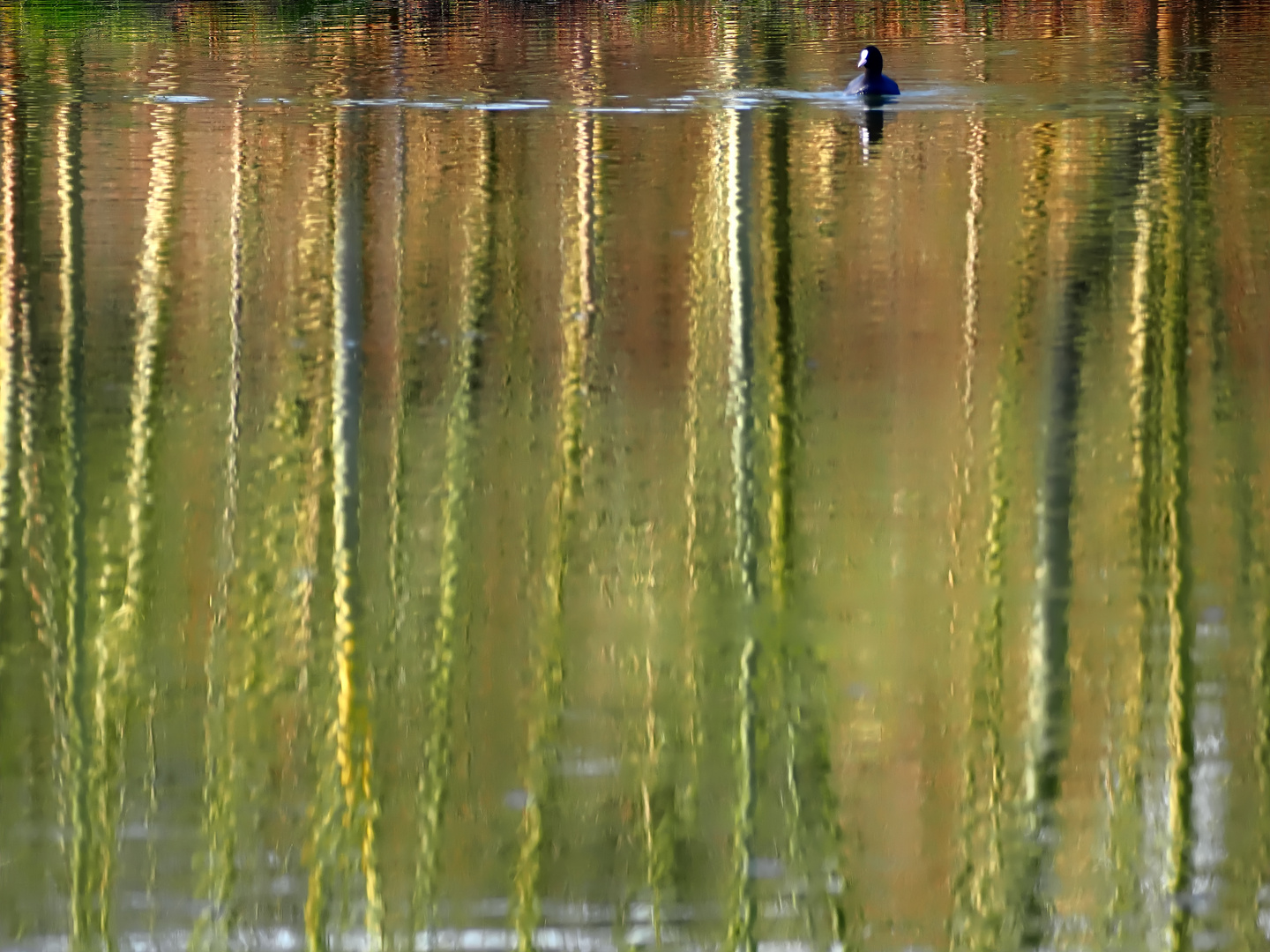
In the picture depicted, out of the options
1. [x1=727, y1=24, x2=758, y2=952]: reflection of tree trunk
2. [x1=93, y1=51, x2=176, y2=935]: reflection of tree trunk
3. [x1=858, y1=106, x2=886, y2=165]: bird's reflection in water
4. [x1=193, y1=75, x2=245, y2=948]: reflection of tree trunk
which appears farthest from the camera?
[x1=858, y1=106, x2=886, y2=165]: bird's reflection in water

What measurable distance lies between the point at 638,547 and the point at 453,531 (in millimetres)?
842

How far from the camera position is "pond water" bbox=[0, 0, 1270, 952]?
6.68 meters

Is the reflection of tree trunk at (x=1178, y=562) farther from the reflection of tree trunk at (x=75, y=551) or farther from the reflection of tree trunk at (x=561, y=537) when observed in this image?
the reflection of tree trunk at (x=75, y=551)

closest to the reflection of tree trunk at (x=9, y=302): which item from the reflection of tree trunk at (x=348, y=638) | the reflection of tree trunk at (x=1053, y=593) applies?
the reflection of tree trunk at (x=348, y=638)

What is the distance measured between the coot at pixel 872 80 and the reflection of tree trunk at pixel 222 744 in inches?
432

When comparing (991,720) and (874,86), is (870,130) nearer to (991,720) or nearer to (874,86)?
(874,86)

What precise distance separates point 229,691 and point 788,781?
2.17 meters

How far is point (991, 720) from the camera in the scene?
25.5 ft

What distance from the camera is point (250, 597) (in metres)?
8.98

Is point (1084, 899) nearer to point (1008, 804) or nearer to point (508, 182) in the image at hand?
point (1008, 804)

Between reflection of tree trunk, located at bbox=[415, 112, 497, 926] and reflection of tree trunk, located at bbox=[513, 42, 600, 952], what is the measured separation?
289mm

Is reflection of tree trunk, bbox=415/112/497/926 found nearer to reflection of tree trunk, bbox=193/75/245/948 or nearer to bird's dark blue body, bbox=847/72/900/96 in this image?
reflection of tree trunk, bbox=193/75/245/948

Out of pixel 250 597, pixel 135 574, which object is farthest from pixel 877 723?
pixel 135 574

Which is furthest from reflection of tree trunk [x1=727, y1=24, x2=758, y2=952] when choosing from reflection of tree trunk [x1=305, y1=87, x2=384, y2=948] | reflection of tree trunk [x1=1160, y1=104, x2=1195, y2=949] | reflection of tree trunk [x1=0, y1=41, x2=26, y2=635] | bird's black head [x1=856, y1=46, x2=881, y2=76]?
bird's black head [x1=856, y1=46, x2=881, y2=76]
